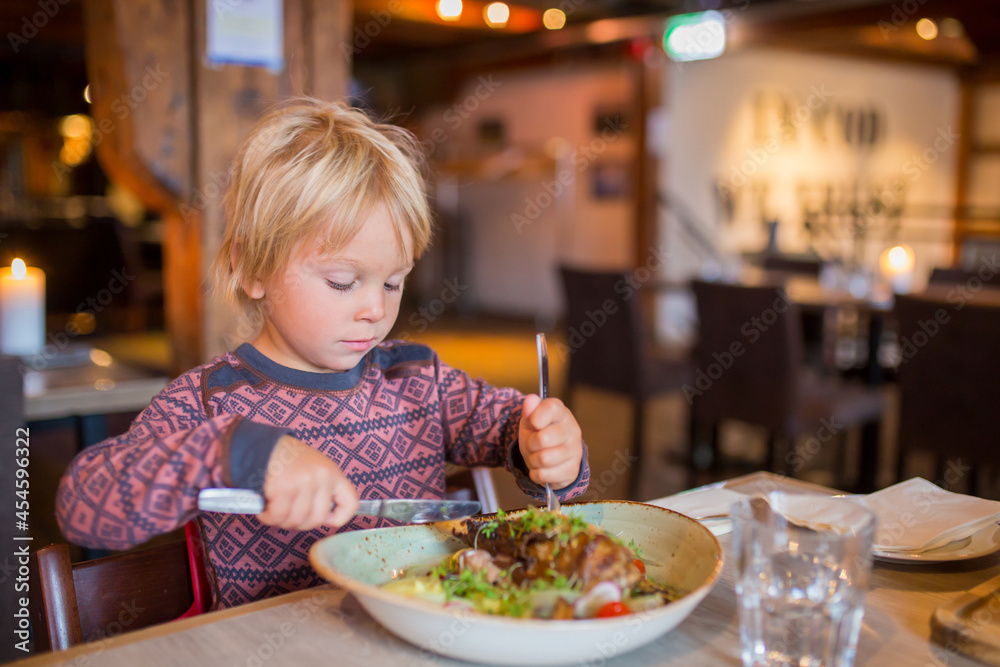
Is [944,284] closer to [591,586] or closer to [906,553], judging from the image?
[906,553]

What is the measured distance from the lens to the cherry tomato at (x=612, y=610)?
622mm

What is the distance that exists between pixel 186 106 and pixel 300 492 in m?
2.33

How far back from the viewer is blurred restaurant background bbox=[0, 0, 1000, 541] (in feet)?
8.57

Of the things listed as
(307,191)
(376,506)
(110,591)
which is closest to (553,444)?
(376,506)

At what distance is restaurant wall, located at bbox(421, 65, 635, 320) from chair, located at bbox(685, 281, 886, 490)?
468cm

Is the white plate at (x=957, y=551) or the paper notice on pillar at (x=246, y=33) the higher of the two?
the paper notice on pillar at (x=246, y=33)

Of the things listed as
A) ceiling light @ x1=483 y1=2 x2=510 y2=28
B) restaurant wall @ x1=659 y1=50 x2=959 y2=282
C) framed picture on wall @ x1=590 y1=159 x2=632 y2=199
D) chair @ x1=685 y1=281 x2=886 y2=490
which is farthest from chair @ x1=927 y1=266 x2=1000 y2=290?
ceiling light @ x1=483 y1=2 x2=510 y2=28

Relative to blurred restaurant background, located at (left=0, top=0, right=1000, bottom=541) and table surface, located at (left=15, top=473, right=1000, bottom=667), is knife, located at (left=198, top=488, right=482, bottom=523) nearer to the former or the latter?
table surface, located at (left=15, top=473, right=1000, bottom=667)

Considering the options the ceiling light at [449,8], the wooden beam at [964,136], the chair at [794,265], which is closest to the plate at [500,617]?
the chair at [794,265]

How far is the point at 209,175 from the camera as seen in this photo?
108 inches

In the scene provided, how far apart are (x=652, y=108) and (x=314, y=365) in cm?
711

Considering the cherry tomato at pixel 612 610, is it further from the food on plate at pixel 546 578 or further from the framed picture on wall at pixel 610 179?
the framed picture on wall at pixel 610 179

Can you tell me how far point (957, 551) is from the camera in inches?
33.9

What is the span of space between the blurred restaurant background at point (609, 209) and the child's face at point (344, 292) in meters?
0.67
